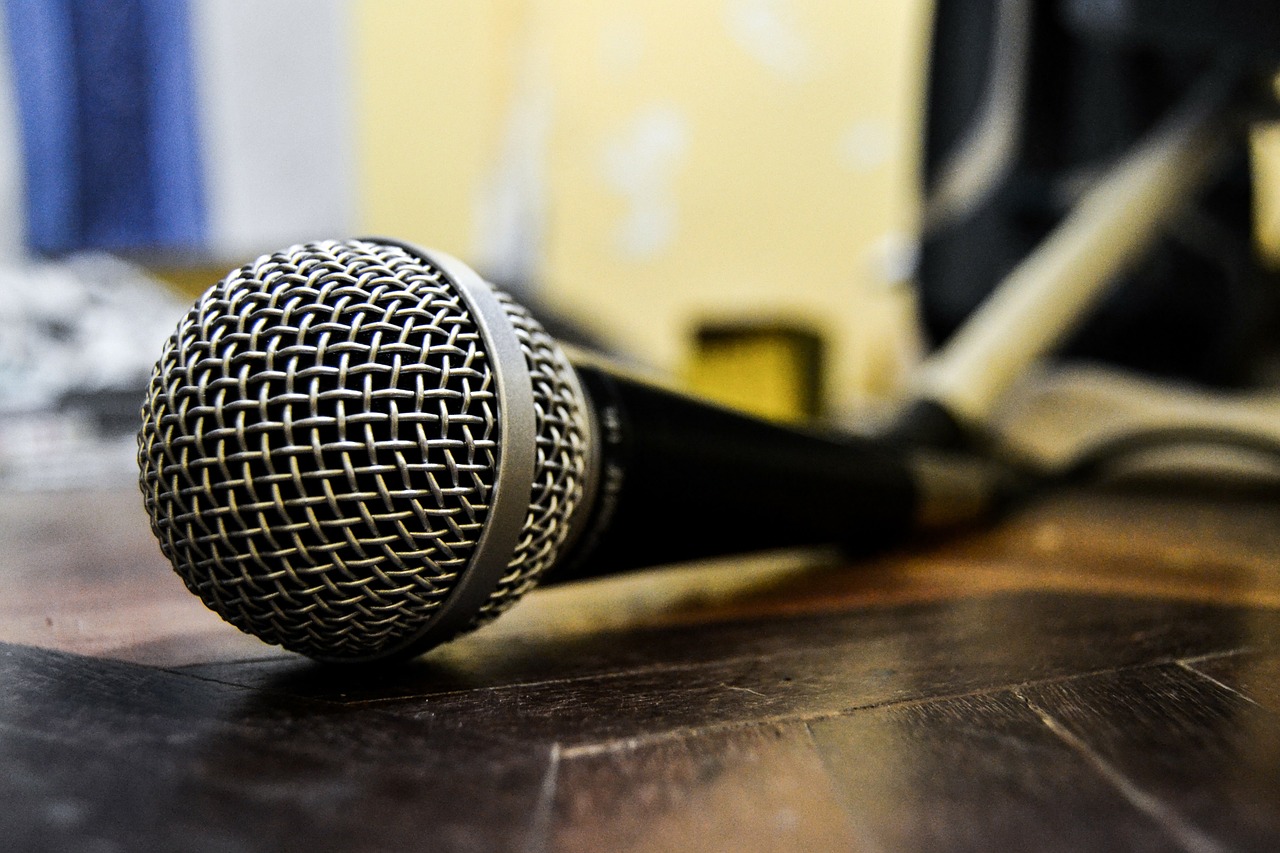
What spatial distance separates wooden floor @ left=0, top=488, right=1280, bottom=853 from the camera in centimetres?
35

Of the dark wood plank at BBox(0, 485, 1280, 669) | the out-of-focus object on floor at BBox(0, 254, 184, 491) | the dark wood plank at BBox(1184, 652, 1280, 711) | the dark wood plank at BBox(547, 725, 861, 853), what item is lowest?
the out-of-focus object on floor at BBox(0, 254, 184, 491)

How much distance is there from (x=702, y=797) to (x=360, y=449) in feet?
0.68

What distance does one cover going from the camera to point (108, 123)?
9.72ft

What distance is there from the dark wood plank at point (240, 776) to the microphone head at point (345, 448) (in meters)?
0.06

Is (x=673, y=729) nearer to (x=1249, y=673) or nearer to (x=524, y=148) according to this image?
(x=1249, y=673)

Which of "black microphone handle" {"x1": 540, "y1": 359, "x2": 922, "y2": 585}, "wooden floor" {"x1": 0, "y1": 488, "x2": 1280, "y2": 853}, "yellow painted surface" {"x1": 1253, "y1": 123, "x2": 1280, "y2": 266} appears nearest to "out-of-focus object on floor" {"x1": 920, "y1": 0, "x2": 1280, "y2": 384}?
"yellow painted surface" {"x1": 1253, "y1": 123, "x2": 1280, "y2": 266}

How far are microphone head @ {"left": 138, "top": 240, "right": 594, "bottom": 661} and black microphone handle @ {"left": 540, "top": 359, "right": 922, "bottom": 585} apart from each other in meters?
0.10

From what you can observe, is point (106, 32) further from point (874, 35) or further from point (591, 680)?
point (591, 680)

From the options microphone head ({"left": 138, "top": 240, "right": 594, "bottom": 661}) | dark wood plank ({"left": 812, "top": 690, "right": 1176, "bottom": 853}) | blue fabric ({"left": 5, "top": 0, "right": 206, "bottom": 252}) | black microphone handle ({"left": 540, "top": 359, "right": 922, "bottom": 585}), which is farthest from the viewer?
blue fabric ({"left": 5, "top": 0, "right": 206, "bottom": 252})

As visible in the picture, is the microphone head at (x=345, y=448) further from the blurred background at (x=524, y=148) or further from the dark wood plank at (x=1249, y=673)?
the blurred background at (x=524, y=148)

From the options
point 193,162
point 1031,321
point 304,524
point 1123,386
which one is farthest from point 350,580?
point 193,162

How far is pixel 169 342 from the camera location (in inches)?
19.4

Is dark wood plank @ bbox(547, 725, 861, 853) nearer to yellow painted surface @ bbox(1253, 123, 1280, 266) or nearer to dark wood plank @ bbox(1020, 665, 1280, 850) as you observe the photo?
dark wood plank @ bbox(1020, 665, 1280, 850)

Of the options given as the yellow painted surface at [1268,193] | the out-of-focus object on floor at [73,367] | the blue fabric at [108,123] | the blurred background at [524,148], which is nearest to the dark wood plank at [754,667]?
the out-of-focus object on floor at [73,367]
